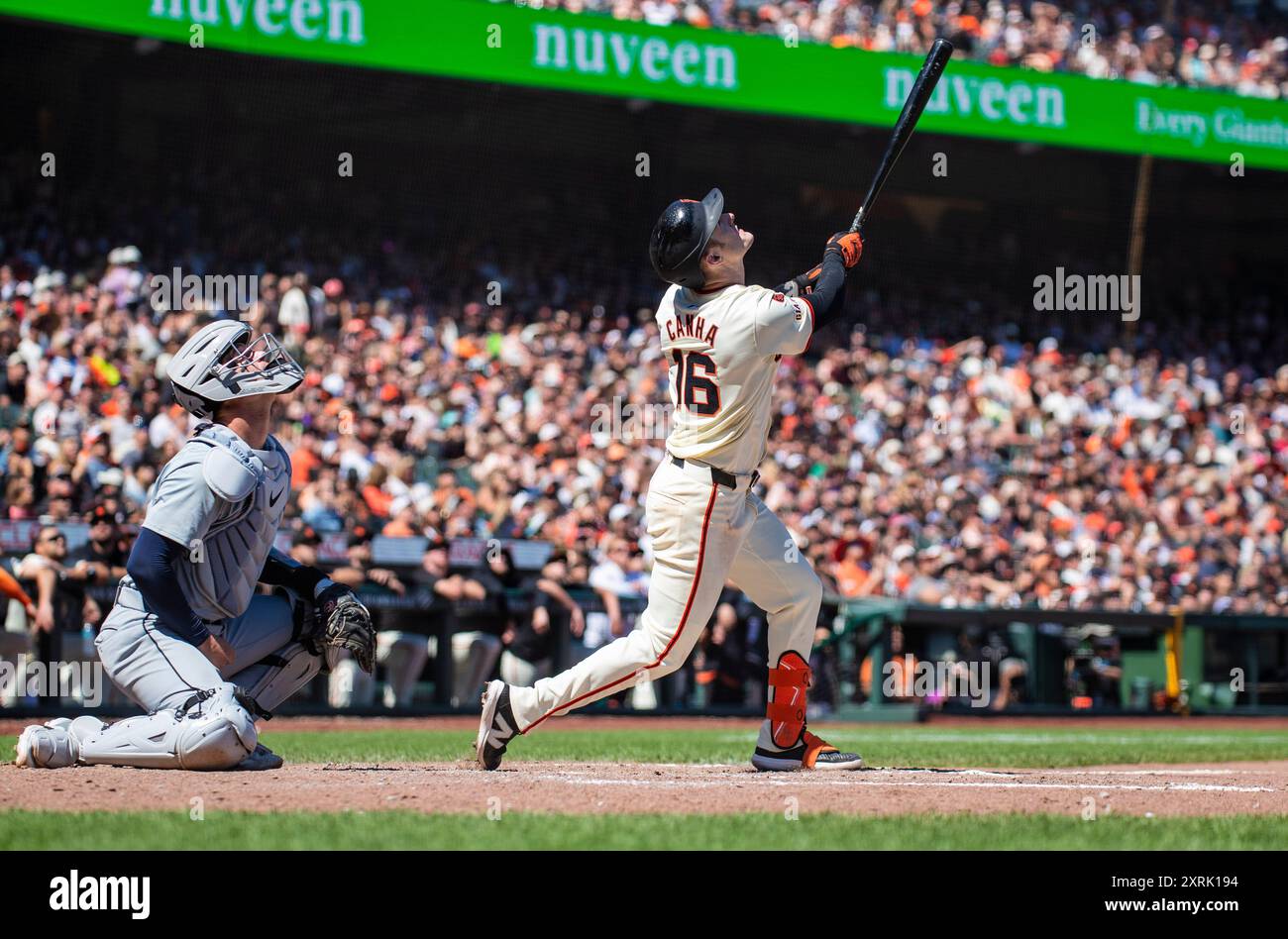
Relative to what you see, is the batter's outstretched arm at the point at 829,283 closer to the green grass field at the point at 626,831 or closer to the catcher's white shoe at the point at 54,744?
the green grass field at the point at 626,831

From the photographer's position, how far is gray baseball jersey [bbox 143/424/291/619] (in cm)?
532

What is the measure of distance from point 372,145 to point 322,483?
860 cm

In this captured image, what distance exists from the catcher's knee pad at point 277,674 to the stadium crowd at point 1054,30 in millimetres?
14372

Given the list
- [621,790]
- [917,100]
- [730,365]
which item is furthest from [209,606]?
[917,100]

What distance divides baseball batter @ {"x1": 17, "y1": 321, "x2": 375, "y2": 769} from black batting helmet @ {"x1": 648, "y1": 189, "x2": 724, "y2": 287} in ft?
4.33

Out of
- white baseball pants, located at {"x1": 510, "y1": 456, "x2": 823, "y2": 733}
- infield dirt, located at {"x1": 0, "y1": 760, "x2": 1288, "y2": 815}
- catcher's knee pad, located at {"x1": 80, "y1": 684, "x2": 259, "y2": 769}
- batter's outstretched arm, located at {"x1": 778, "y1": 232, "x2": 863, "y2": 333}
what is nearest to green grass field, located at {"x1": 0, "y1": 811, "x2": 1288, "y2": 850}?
infield dirt, located at {"x1": 0, "y1": 760, "x2": 1288, "y2": 815}

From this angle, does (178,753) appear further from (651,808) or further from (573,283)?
(573,283)

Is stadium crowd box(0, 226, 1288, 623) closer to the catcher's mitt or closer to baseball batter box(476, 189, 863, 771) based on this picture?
the catcher's mitt

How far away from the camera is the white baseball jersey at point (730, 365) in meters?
5.71

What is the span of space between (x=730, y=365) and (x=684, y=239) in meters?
0.46

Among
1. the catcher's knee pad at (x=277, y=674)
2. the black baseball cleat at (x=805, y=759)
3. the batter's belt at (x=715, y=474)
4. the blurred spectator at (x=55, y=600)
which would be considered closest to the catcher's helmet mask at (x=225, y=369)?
the catcher's knee pad at (x=277, y=674)

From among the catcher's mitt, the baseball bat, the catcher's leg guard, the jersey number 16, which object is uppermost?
the baseball bat

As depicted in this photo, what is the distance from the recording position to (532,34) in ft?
61.7

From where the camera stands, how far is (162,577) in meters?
5.32
